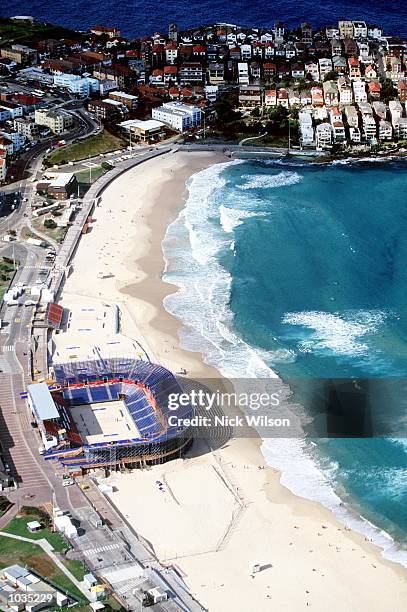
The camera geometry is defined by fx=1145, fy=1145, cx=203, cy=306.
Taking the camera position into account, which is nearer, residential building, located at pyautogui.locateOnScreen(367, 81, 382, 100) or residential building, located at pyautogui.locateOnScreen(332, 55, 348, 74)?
residential building, located at pyautogui.locateOnScreen(367, 81, 382, 100)

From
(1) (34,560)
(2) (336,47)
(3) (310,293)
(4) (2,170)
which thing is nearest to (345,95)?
(2) (336,47)

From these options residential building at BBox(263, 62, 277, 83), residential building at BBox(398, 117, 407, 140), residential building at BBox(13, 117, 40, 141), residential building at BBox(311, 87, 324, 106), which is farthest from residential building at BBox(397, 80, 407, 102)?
residential building at BBox(13, 117, 40, 141)

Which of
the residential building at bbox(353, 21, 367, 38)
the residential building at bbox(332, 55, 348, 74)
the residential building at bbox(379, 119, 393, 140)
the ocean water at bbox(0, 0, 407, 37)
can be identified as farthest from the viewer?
the ocean water at bbox(0, 0, 407, 37)

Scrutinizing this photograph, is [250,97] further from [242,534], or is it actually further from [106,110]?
[242,534]

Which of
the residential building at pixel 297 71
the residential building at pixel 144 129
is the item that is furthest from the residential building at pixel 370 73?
the residential building at pixel 144 129

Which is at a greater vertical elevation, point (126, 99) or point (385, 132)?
point (126, 99)

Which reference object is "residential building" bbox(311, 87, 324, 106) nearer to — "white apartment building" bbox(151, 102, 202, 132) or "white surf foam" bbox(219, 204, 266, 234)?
"white apartment building" bbox(151, 102, 202, 132)

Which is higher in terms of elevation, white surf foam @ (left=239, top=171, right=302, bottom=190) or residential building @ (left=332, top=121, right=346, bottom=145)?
residential building @ (left=332, top=121, right=346, bottom=145)
